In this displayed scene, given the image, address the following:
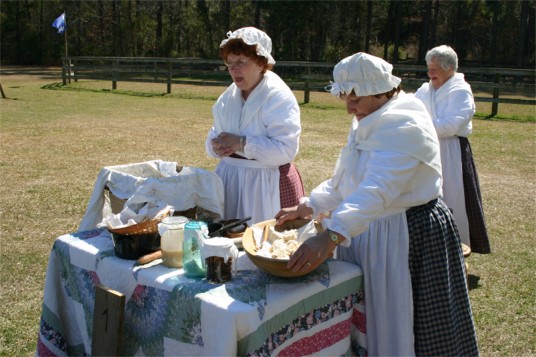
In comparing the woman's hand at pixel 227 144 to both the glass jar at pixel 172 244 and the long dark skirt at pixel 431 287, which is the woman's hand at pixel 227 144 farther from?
the long dark skirt at pixel 431 287

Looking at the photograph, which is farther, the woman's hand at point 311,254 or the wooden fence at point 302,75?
the wooden fence at point 302,75

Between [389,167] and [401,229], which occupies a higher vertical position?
[389,167]

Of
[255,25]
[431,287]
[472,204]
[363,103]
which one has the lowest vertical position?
[472,204]

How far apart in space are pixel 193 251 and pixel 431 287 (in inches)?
35.9

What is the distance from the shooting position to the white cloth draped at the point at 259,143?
290 centimetres

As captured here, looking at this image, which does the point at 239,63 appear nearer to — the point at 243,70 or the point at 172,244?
the point at 243,70

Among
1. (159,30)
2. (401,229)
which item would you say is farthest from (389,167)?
(159,30)

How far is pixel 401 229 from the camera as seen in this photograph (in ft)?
6.92

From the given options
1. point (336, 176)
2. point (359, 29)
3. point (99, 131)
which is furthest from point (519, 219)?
point (359, 29)

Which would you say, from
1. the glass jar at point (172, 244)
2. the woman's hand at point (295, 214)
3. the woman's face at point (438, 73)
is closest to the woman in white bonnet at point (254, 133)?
the woman's hand at point (295, 214)

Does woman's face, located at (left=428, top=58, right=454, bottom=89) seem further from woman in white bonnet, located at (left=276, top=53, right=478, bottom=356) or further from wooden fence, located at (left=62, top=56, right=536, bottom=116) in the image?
wooden fence, located at (left=62, top=56, right=536, bottom=116)

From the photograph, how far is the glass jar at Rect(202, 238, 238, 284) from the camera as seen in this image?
6.09 feet

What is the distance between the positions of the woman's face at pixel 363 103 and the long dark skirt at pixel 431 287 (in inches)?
16.7

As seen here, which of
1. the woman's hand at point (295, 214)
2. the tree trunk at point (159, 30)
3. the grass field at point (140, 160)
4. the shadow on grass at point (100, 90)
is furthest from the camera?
the tree trunk at point (159, 30)
